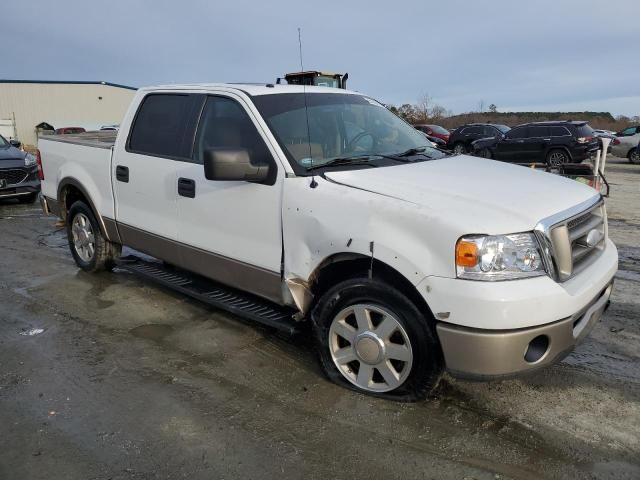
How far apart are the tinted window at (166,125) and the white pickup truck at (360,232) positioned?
0.05 ft

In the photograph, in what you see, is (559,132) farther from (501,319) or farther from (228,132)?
(501,319)

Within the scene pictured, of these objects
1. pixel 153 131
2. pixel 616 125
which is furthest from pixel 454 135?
pixel 616 125

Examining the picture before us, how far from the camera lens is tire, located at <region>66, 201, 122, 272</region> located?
5570 millimetres

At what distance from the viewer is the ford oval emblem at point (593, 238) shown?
3254 mm

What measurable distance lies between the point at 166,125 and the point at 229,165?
56.5 inches

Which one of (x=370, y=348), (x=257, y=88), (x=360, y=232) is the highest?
(x=257, y=88)

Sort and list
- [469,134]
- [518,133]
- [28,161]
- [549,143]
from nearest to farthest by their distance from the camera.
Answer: [28,161] < [549,143] < [518,133] < [469,134]

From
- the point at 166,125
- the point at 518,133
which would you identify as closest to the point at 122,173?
the point at 166,125

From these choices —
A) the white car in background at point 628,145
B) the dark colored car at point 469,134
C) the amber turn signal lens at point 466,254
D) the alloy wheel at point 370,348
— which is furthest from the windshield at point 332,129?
the white car in background at point 628,145

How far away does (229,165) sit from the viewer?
3334mm

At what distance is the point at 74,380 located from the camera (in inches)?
142

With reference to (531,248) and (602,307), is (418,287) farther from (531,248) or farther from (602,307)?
(602,307)

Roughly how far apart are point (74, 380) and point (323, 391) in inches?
66.1

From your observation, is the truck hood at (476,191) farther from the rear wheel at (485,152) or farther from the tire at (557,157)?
the rear wheel at (485,152)
